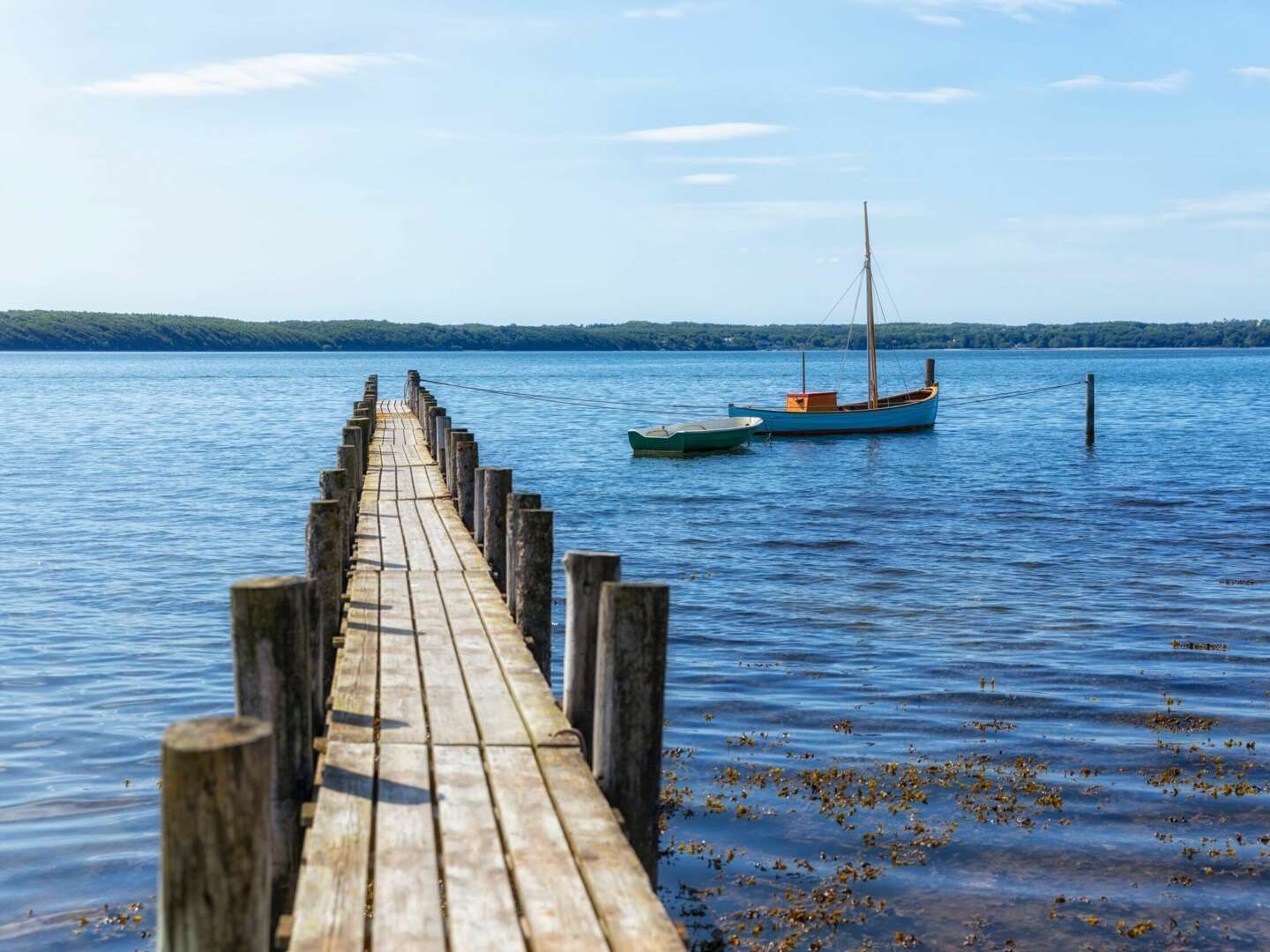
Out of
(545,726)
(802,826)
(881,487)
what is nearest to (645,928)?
(545,726)

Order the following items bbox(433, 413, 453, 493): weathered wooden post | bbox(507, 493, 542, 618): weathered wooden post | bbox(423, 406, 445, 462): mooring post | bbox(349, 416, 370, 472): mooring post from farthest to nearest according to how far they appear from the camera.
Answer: bbox(423, 406, 445, 462): mooring post → bbox(433, 413, 453, 493): weathered wooden post → bbox(349, 416, 370, 472): mooring post → bbox(507, 493, 542, 618): weathered wooden post

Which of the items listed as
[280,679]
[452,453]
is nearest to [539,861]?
[280,679]

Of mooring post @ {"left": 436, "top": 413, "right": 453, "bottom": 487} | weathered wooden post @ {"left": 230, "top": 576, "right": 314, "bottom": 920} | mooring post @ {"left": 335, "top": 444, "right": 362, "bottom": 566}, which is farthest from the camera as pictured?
mooring post @ {"left": 436, "top": 413, "right": 453, "bottom": 487}

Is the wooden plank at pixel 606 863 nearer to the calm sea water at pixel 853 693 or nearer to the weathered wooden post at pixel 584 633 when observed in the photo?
the weathered wooden post at pixel 584 633

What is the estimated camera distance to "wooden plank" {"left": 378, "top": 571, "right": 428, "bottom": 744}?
271 inches

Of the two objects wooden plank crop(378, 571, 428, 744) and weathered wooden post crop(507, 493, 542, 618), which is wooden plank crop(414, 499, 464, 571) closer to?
wooden plank crop(378, 571, 428, 744)

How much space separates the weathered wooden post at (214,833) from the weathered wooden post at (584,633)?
3.44 metres

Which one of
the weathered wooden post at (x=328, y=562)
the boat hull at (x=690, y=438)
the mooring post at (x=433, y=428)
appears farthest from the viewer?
the boat hull at (x=690, y=438)

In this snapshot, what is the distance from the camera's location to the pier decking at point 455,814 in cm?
464

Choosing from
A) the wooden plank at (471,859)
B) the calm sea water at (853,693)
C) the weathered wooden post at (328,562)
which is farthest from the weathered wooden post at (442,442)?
the wooden plank at (471,859)

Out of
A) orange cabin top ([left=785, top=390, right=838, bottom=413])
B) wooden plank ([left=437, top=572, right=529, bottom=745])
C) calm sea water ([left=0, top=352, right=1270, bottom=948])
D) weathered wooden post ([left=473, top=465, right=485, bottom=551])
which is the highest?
orange cabin top ([left=785, top=390, right=838, bottom=413])

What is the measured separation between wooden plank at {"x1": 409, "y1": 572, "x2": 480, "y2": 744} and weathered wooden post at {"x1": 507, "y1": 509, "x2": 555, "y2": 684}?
581 millimetres

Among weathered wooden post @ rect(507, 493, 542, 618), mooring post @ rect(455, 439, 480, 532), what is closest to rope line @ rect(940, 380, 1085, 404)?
mooring post @ rect(455, 439, 480, 532)

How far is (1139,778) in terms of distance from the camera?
10406mm
